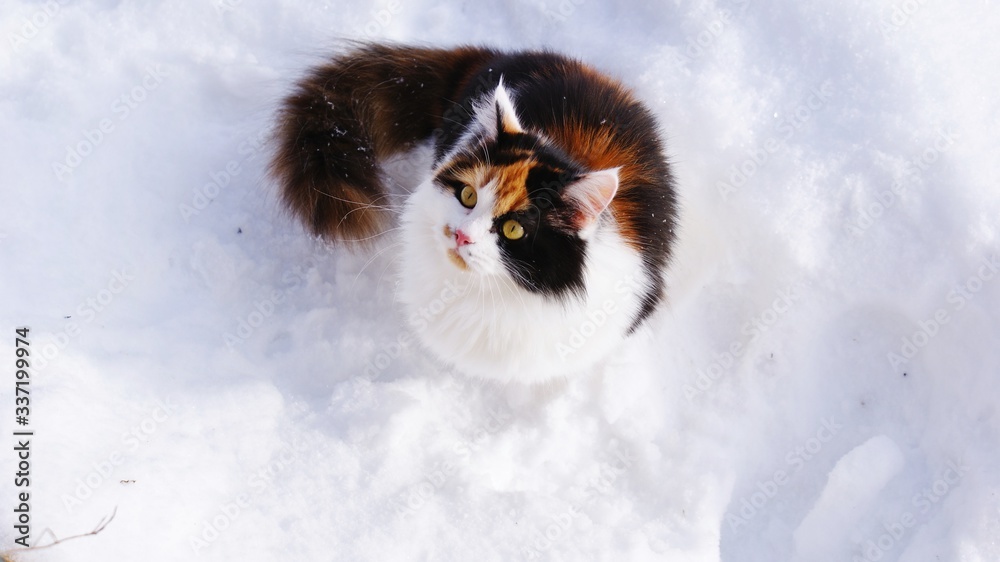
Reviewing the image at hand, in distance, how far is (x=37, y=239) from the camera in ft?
7.89

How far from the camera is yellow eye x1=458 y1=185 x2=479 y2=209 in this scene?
5.97ft

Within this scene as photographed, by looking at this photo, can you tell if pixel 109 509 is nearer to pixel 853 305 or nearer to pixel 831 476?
pixel 831 476
